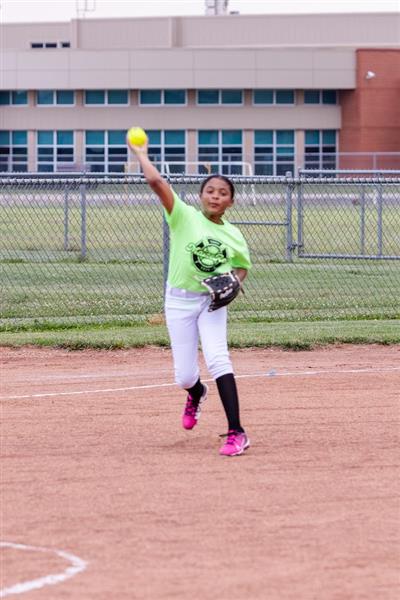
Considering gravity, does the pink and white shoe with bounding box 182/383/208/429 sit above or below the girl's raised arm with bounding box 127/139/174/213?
below

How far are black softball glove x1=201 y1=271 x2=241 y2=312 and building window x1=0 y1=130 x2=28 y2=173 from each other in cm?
5653

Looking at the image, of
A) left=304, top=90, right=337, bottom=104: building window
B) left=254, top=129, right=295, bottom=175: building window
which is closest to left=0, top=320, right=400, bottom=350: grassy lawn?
left=254, top=129, right=295, bottom=175: building window

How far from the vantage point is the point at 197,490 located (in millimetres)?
7266

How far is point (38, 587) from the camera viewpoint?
5543 mm

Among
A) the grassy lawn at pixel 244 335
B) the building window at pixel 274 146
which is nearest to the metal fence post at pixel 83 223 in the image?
the grassy lawn at pixel 244 335

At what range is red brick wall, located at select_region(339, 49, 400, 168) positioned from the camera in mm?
63594

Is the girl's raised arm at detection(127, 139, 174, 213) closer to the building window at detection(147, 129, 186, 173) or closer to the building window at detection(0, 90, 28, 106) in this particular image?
the building window at detection(147, 129, 186, 173)

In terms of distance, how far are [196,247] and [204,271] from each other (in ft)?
0.53

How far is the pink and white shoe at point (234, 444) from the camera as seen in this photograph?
8.16 m

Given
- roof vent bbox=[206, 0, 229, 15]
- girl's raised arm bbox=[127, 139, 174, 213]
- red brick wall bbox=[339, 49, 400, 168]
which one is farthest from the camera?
roof vent bbox=[206, 0, 229, 15]

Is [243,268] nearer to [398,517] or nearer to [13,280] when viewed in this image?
[398,517]

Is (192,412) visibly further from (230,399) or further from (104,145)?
(104,145)

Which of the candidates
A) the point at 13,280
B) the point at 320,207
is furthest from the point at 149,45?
the point at 13,280

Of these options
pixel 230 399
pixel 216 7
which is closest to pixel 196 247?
pixel 230 399
